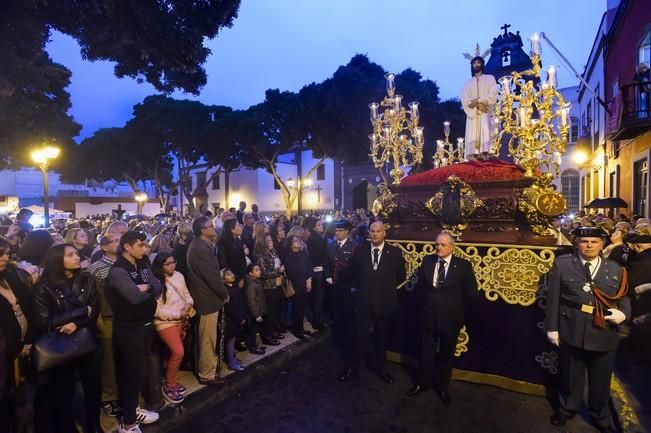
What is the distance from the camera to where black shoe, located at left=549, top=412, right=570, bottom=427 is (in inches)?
155

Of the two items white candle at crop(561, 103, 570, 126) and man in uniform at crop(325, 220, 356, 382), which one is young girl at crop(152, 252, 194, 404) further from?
white candle at crop(561, 103, 570, 126)

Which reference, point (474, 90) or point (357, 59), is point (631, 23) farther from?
point (357, 59)

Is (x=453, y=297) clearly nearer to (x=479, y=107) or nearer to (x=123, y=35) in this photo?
(x=479, y=107)

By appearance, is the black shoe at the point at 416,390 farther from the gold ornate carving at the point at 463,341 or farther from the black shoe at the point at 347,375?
the black shoe at the point at 347,375

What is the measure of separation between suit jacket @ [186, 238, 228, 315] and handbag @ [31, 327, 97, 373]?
1405 mm

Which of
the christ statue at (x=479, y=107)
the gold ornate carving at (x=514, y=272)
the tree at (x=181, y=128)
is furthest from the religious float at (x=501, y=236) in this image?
the tree at (x=181, y=128)

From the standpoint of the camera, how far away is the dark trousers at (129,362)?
3646mm

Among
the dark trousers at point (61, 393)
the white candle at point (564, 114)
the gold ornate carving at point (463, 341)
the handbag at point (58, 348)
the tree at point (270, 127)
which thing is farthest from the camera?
the tree at point (270, 127)

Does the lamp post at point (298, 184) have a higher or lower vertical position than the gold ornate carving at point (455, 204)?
higher

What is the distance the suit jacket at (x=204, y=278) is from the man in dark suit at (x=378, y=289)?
1762 millimetres

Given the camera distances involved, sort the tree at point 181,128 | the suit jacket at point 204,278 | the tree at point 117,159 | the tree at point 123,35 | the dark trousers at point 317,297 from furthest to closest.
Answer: the tree at point 117,159, the tree at point 181,128, the dark trousers at point 317,297, the tree at point 123,35, the suit jacket at point 204,278

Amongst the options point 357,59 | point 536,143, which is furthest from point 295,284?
point 357,59

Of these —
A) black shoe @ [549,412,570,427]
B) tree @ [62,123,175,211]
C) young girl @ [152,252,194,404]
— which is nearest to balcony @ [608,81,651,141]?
black shoe @ [549,412,570,427]

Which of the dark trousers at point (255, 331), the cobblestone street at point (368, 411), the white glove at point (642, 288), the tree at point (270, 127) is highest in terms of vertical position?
the tree at point (270, 127)
